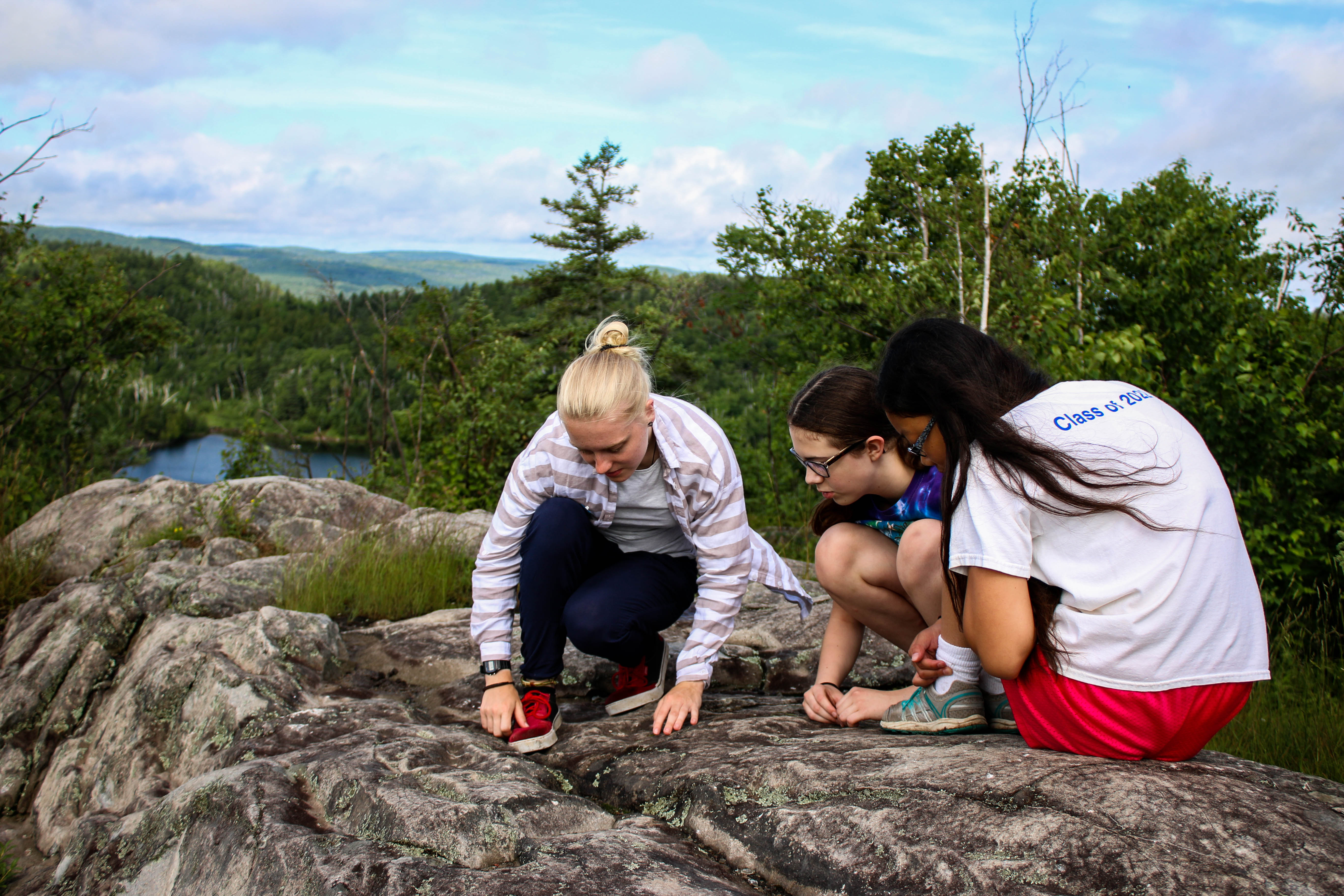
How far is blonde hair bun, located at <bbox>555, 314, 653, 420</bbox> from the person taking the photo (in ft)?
7.75

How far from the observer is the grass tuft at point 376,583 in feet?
13.4

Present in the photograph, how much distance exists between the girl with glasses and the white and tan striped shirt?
267mm

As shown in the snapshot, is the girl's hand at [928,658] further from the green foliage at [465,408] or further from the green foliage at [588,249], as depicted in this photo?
the green foliage at [588,249]

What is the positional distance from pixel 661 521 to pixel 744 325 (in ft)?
52.8

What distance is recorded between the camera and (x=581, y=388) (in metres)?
2.37

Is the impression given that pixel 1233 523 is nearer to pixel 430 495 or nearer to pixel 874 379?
pixel 874 379

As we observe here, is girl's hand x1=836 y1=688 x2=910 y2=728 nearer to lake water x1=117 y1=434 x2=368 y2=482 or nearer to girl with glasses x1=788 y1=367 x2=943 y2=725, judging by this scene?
girl with glasses x1=788 y1=367 x2=943 y2=725

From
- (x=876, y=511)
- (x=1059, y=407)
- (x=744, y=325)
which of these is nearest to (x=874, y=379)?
(x=876, y=511)

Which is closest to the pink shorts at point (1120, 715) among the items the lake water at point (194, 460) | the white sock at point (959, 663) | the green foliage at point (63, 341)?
the white sock at point (959, 663)

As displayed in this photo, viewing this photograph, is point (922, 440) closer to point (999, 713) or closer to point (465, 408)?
point (999, 713)

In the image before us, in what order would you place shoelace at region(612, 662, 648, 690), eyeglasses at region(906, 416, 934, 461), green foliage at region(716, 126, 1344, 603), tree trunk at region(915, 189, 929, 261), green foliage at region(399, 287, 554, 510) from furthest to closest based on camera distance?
green foliage at region(399, 287, 554, 510) < tree trunk at region(915, 189, 929, 261) < green foliage at region(716, 126, 1344, 603) < shoelace at region(612, 662, 648, 690) < eyeglasses at region(906, 416, 934, 461)

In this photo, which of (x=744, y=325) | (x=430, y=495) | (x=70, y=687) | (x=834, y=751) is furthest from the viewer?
(x=744, y=325)

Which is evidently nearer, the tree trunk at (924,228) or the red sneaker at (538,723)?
the red sneaker at (538,723)

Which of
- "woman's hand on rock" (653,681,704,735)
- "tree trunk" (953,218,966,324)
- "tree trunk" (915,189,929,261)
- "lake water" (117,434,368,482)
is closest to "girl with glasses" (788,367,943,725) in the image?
"woman's hand on rock" (653,681,704,735)
